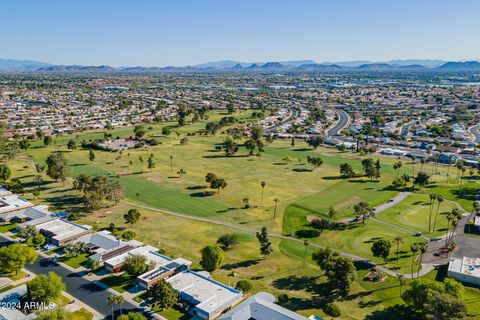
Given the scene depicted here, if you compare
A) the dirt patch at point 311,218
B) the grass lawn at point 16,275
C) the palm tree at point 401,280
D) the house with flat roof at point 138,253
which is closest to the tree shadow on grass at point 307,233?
the dirt patch at point 311,218

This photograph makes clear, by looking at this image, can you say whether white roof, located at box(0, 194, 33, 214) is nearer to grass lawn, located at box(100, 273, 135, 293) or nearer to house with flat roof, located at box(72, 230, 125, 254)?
house with flat roof, located at box(72, 230, 125, 254)

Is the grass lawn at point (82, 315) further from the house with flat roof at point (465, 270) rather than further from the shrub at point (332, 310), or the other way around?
the house with flat roof at point (465, 270)

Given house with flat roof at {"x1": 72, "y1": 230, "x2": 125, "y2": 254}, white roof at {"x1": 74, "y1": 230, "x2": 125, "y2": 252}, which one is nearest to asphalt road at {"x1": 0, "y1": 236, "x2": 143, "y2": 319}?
house with flat roof at {"x1": 72, "y1": 230, "x2": 125, "y2": 254}

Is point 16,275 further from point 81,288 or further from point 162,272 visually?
point 162,272

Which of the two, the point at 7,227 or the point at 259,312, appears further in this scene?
the point at 7,227

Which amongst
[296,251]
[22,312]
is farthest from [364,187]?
[22,312]

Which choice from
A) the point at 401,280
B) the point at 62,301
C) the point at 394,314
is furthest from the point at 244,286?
the point at 62,301
